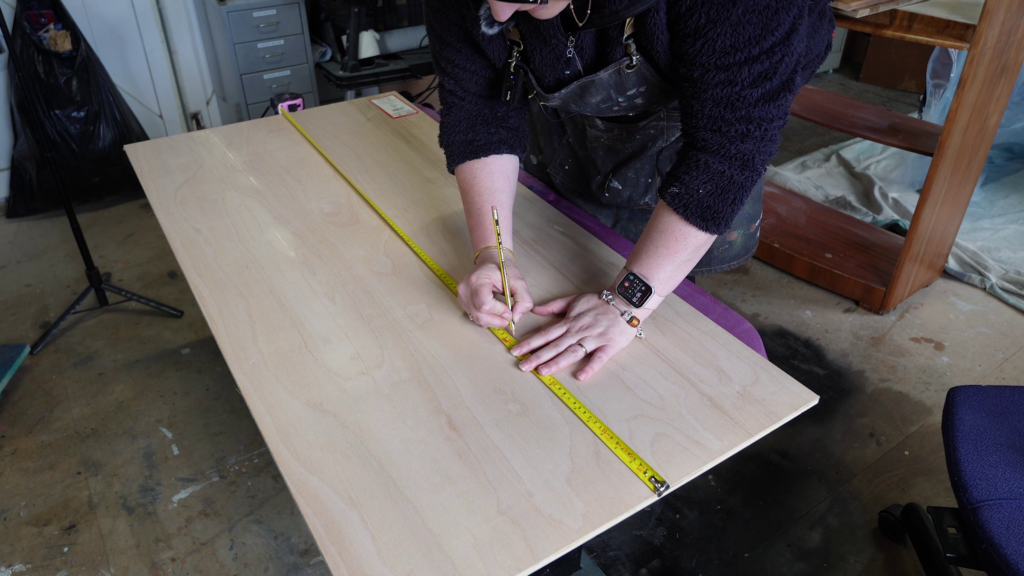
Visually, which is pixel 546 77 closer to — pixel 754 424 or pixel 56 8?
pixel 754 424

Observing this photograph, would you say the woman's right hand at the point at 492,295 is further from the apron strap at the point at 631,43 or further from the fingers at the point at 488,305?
the apron strap at the point at 631,43

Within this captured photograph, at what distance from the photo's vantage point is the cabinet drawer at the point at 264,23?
3197mm

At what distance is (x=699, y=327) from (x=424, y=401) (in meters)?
0.51

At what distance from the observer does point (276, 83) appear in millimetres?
3424

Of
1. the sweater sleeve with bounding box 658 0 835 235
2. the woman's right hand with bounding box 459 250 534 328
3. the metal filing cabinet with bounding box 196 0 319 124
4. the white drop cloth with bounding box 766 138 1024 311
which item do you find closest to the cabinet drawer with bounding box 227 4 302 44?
the metal filing cabinet with bounding box 196 0 319 124

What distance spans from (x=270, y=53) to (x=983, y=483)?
3259 millimetres

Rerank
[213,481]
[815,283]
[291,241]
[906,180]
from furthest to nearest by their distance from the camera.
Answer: [906,180], [815,283], [213,481], [291,241]

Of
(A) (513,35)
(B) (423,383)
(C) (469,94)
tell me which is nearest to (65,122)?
(C) (469,94)

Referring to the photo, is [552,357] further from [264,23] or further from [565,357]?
[264,23]

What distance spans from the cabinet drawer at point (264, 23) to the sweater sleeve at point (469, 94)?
7.51 ft

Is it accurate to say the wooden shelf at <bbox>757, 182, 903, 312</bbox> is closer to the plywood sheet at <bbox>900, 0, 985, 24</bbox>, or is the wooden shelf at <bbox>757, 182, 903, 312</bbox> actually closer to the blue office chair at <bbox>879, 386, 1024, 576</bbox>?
the plywood sheet at <bbox>900, 0, 985, 24</bbox>

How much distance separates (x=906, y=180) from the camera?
Result: 3.15 metres

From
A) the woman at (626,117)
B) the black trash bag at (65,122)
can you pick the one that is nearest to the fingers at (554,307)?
the woman at (626,117)

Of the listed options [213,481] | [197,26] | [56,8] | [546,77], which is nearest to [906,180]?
[546,77]
